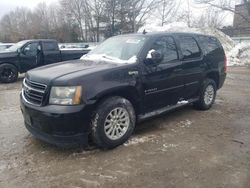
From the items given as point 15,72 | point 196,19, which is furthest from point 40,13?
point 15,72

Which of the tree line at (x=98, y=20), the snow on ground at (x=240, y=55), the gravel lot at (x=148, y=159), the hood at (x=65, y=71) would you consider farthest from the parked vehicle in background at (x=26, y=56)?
the tree line at (x=98, y=20)

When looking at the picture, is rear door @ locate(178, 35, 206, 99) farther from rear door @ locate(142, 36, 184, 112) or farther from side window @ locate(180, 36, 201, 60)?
rear door @ locate(142, 36, 184, 112)

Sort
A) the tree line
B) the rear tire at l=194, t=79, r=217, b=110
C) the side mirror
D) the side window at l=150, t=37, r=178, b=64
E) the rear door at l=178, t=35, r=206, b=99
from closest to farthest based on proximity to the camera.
→ the side mirror
the side window at l=150, t=37, r=178, b=64
the rear door at l=178, t=35, r=206, b=99
the rear tire at l=194, t=79, r=217, b=110
the tree line

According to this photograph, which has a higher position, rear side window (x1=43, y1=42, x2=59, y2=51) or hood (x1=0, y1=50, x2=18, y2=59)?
rear side window (x1=43, y1=42, x2=59, y2=51)

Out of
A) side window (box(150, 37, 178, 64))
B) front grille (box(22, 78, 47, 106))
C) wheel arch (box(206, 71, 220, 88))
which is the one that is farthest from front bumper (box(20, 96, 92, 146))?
wheel arch (box(206, 71, 220, 88))

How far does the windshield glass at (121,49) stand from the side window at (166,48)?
0.29 meters

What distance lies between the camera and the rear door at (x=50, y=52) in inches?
477

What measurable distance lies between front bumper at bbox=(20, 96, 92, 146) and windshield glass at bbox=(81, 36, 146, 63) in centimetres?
130

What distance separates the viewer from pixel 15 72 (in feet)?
37.4

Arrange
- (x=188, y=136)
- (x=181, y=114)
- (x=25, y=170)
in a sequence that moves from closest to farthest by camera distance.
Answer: (x=25, y=170)
(x=188, y=136)
(x=181, y=114)

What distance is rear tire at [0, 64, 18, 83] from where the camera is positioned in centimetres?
1109

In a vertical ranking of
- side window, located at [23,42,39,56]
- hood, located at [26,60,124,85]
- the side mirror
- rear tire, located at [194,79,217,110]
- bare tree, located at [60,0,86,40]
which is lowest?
rear tire, located at [194,79,217,110]

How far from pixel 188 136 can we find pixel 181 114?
135 centimetres

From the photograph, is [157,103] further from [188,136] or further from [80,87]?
[80,87]
